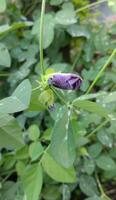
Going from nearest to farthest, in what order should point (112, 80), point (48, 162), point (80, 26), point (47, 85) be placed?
point (47, 85)
point (48, 162)
point (112, 80)
point (80, 26)

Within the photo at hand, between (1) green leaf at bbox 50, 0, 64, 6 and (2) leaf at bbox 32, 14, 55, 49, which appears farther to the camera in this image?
(1) green leaf at bbox 50, 0, 64, 6

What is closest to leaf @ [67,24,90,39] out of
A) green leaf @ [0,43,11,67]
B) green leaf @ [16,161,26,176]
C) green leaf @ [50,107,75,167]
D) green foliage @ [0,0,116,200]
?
green foliage @ [0,0,116,200]

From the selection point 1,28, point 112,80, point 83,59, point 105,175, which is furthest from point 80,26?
point 105,175

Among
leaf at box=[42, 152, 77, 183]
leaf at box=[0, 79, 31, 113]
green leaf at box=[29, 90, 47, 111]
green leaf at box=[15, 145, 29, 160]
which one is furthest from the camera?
green leaf at box=[15, 145, 29, 160]

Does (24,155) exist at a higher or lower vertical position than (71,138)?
lower

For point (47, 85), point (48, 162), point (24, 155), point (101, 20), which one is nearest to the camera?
point (47, 85)

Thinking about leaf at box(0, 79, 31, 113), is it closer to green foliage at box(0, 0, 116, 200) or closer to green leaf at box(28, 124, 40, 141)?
green foliage at box(0, 0, 116, 200)

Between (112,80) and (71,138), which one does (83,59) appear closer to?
(112,80)
